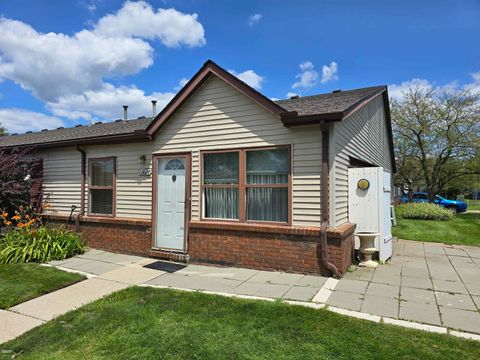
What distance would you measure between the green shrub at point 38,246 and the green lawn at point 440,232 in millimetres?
10031

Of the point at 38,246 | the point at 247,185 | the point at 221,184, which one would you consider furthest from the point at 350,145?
the point at 38,246

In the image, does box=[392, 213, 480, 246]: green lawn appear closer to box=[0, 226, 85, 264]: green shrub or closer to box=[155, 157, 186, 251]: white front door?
box=[155, 157, 186, 251]: white front door

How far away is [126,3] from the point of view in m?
8.57

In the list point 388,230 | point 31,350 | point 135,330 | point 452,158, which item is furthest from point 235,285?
point 452,158

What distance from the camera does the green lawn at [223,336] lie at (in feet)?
10.7

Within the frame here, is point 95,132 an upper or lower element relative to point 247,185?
upper

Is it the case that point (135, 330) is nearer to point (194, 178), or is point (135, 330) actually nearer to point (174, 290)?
point (174, 290)

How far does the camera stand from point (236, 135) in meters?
6.76

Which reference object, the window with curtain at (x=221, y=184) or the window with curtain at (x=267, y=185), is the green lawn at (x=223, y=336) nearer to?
the window with curtain at (x=267, y=185)

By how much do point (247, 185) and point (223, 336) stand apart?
3.50 m

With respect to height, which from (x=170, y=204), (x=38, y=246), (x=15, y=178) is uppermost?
(x=15, y=178)

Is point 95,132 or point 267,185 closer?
point 267,185

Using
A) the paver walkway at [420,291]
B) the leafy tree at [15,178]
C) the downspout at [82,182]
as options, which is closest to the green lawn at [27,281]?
the downspout at [82,182]

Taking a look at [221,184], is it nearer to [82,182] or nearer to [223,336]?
[223,336]
